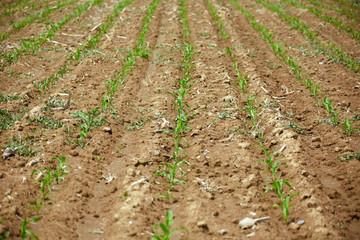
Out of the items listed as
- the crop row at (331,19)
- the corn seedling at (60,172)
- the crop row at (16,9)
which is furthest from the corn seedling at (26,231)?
the crop row at (16,9)

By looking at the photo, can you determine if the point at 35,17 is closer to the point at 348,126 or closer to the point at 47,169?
the point at 47,169

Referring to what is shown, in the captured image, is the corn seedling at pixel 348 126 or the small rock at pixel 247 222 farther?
the corn seedling at pixel 348 126

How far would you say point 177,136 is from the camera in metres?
4.06

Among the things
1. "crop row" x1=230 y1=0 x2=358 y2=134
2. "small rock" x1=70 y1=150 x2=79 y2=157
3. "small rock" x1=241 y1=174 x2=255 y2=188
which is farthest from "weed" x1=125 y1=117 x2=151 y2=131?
"crop row" x1=230 y1=0 x2=358 y2=134

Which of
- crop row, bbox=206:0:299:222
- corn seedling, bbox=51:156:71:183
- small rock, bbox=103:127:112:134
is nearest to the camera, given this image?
crop row, bbox=206:0:299:222

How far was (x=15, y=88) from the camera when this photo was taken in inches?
212

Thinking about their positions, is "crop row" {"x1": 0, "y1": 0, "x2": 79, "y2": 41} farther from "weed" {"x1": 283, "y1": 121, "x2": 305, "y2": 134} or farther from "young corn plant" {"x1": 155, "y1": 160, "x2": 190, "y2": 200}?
"weed" {"x1": 283, "y1": 121, "x2": 305, "y2": 134}

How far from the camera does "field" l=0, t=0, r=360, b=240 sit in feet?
9.05

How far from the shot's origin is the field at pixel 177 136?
2.76 m

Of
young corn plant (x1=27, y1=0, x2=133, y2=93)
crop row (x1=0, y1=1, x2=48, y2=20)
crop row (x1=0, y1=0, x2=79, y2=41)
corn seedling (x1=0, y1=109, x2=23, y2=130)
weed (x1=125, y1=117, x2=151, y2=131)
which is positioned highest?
crop row (x1=0, y1=1, x2=48, y2=20)

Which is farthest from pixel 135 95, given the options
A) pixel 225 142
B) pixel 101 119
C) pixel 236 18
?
pixel 236 18

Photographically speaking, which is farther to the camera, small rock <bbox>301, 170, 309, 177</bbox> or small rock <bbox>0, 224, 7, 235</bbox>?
small rock <bbox>301, 170, 309, 177</bbox>

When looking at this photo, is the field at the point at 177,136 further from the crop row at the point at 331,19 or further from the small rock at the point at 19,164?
the crop row at the point at 331,19

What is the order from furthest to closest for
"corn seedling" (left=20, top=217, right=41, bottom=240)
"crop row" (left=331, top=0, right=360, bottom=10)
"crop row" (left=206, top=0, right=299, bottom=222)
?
"crop row" (left=331, top=0, right=360, bottom=10) → "crop row" (left=206, top=0, right=299, bottom=222) → "corn seedling" (left=20, top=217, right=41, bottom=240)
